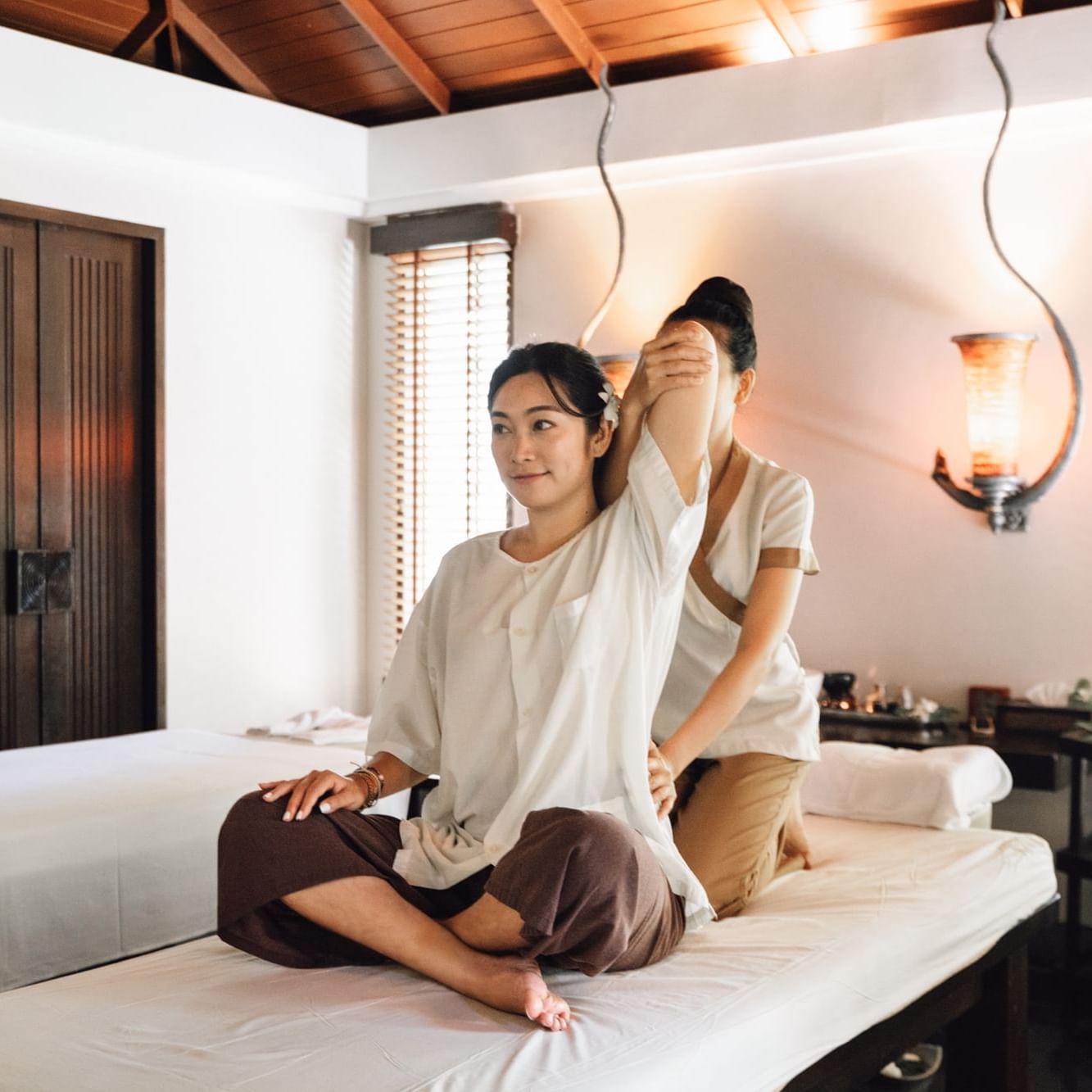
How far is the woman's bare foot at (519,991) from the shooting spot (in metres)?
1.70

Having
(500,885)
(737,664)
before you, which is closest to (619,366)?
(737,664)

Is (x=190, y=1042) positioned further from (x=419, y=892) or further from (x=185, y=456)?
(x=185, y=456)

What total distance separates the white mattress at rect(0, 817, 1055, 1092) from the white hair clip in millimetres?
819

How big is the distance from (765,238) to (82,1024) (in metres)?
3.29

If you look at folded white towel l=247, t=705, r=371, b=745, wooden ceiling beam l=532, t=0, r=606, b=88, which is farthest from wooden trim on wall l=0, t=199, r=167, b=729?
wooden ceiling beam l=532, t=0, r=606, b=88

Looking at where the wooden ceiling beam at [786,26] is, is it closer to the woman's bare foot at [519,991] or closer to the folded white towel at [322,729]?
the folded white towel at [322,729]

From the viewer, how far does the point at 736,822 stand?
7.72 ft

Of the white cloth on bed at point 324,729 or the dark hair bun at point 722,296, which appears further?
the white cloth on bed at point 324,729

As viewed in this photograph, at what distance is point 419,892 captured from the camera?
2029 millimetres

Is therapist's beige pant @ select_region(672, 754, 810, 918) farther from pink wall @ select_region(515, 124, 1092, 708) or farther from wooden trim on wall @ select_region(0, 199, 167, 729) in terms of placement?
wooden trim on wall @ select_region(0, 199, 167, 729)

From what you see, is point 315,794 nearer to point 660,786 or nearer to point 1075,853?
point 660,786

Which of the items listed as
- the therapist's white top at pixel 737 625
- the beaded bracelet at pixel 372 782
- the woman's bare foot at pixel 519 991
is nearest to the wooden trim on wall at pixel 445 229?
the therapist's white top at pixel 737 625

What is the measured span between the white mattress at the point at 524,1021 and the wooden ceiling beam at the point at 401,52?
11.0ft

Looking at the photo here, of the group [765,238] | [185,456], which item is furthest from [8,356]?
[765,238]
